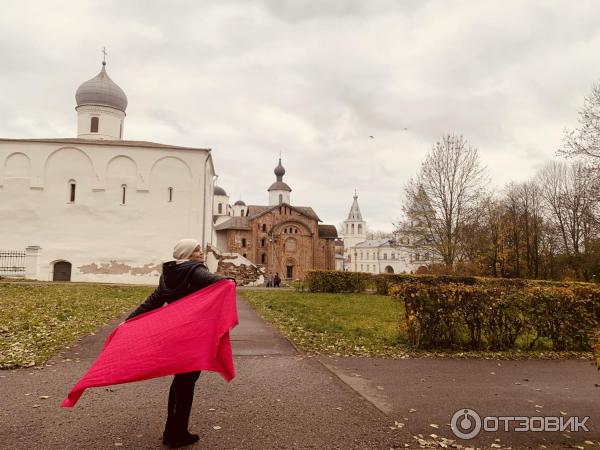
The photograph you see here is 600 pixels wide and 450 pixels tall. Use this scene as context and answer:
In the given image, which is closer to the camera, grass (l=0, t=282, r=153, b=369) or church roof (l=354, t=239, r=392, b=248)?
grass (l=0, t=282, r=153, b=369)

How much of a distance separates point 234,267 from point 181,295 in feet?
112

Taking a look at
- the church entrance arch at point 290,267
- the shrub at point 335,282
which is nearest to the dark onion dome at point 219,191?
the church entrance arch at point 290,267

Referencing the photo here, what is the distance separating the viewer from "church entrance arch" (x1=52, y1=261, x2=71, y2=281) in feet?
110

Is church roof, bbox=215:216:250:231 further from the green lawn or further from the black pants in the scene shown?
the black pants

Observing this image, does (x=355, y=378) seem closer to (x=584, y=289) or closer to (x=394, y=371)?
(x=394, y=371)

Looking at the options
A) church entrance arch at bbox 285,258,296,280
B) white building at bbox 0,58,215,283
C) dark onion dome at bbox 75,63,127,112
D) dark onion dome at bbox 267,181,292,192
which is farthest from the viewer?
dark onion dome at bbox 267,181,292,192

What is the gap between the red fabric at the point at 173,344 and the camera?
3744mm

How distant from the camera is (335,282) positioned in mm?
26500

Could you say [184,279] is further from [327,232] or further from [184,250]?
[327,232]

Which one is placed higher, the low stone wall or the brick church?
the brick church

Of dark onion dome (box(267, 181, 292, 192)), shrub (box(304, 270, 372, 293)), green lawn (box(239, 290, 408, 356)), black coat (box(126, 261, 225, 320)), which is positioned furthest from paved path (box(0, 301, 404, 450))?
dark onion dome (box(267, 181, 292, 192))

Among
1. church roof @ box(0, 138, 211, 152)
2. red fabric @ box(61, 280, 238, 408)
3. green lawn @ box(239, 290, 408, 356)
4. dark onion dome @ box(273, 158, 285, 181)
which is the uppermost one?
dark onion dome @ box(273, 158, 285, 181)

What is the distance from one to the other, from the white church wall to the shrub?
41.4 ft

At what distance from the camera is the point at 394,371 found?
22.7ft
